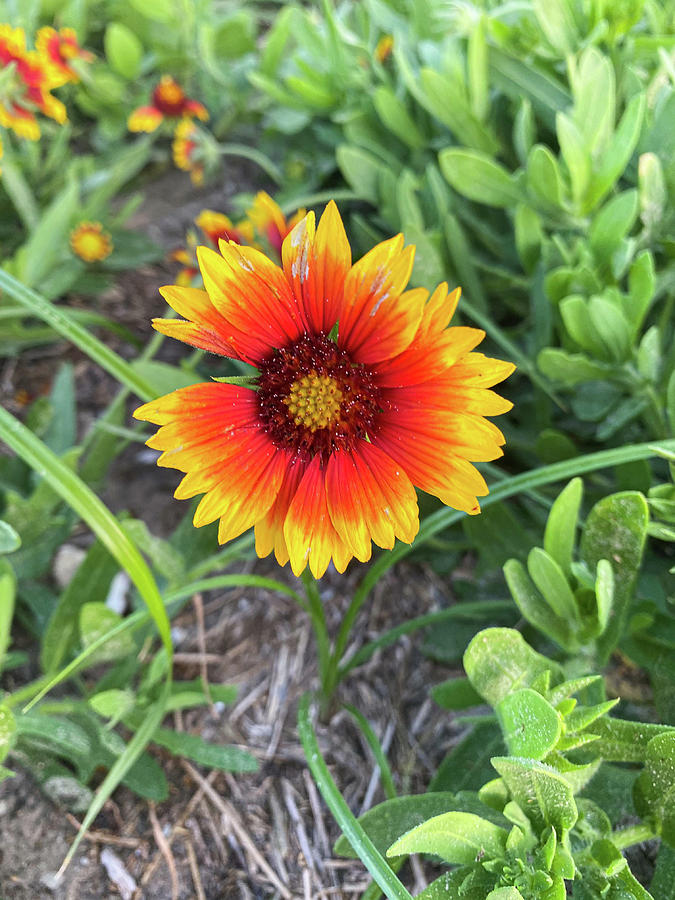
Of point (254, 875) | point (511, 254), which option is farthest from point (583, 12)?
point (254, 875)

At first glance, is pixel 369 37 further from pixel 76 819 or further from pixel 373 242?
pixel 76 819

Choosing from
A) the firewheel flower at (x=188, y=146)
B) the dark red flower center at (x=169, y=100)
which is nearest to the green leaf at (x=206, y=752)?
the firewheel flower at (x=188, y=146)

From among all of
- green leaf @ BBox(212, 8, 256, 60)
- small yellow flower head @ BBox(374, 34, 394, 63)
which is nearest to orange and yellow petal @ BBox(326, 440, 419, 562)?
small yellow flower head @ BBox(374, 34, 394, 63)

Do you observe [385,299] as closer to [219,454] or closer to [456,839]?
[219,454]

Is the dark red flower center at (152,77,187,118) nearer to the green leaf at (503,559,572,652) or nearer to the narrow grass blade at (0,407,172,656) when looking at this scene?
the narrow grass blade at (0,407,172,656)

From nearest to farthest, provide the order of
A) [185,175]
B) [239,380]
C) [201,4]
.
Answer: [239,380], [201,4], [185,175]

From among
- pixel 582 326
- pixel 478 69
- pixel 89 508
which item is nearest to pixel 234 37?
pixel 478 69
